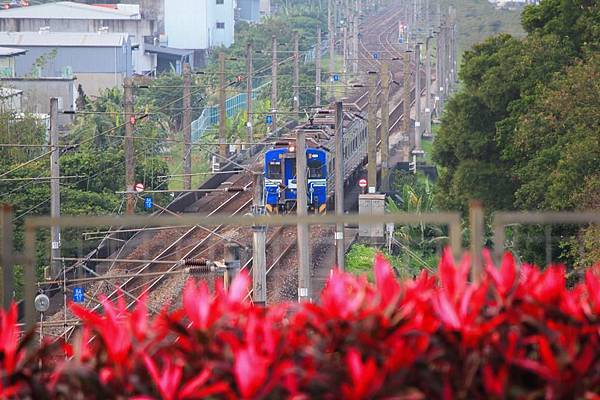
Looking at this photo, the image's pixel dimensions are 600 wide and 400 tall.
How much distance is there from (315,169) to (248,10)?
6202 centimetres

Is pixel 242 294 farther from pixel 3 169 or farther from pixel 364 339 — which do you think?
pixel 3 169

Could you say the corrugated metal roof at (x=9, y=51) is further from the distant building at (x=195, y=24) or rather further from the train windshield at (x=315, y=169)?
the train windshield at (x=315, y=169)

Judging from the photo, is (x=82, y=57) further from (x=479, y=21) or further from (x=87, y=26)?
(x=479, y=21)

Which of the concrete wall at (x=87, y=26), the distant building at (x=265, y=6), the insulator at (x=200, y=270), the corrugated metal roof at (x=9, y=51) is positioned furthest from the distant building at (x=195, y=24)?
the insulator at (x=200, y=270)

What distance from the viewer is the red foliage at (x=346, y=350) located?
341 centimetres

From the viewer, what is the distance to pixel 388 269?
12.6ft

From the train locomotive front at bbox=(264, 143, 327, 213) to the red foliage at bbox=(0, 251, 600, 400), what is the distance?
1029 inches

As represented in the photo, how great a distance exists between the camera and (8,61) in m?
49.1

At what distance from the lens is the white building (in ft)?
234

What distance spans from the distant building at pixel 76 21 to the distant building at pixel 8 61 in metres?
11.9

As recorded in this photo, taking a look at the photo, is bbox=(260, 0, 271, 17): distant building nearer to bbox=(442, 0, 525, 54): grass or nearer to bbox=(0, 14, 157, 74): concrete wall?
bbox=(442, 0, 525, 54): grass

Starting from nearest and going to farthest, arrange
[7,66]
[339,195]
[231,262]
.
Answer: [231,262] < [339,195] < [7,66]

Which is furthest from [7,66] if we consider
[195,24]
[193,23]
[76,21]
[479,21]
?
[479,21]

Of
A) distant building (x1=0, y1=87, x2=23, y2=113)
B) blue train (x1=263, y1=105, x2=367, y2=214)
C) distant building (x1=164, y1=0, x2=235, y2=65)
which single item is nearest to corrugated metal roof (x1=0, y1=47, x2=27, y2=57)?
distant building (x1=0, y1=87, x2=23, y2=113)
